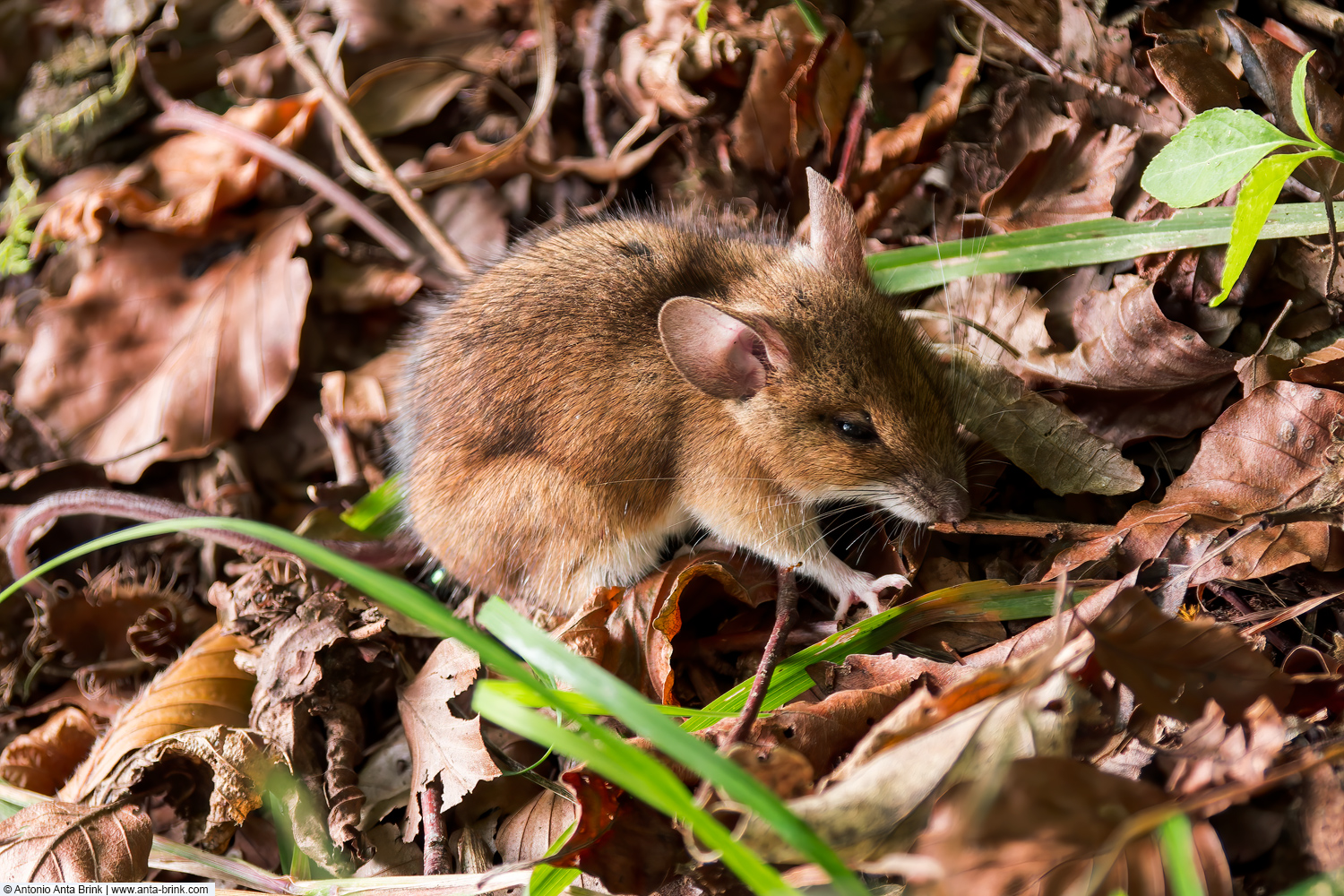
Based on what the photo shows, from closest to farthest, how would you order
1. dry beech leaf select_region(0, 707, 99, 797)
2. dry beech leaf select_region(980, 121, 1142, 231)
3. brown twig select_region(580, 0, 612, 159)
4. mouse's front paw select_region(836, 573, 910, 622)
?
mouse's front paw select_region(836, 573, 910, 622) → dry beech leaf select_region(980, 121, 1142, 231) → dry beech leaf select_region(0, 707, 99, 797) → brown twig select_region(580, 0, 612, 159)

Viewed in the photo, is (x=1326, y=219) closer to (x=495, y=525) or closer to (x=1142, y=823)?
(x=1142, y=823)

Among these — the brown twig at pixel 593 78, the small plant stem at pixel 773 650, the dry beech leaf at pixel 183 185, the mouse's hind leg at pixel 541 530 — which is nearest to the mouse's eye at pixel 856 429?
the small plant stem at pixel 773 650

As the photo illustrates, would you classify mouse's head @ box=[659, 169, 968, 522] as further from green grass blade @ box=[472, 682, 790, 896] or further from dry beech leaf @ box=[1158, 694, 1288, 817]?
green grass blade @ box=[472, 682, 790, 896]

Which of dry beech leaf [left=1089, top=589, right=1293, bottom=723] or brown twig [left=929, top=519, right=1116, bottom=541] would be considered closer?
dry beech leaf [left=1089, top=589, right=1293, bottom=723]

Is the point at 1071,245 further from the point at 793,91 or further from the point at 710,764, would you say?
the point at 710,764

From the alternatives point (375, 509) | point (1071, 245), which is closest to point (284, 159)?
point (375, 509)

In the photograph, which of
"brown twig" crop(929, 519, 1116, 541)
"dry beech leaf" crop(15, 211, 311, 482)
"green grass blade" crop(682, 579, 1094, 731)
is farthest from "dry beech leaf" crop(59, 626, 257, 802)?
"brown twig" crop(929, 519, 1116, 541)
